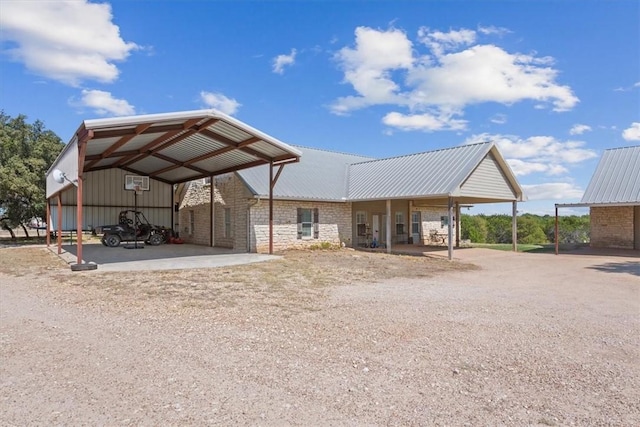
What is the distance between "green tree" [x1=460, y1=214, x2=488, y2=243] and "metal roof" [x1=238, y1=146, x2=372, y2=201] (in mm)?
10738

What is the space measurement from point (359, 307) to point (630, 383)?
4.06m

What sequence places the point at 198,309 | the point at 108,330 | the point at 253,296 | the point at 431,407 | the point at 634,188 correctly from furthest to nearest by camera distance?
the point at 634,188 < the point at 253,296 < the point at 198,309 < the point at 108,330 < the point at 431,407

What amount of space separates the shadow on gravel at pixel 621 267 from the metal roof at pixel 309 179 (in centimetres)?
1068

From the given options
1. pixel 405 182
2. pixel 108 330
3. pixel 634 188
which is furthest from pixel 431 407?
pixel 634 188

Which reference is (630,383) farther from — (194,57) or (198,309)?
(194,57)

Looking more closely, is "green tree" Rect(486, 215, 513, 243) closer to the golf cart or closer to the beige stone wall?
the beige stone wall

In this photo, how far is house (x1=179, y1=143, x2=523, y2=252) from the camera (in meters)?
17.9

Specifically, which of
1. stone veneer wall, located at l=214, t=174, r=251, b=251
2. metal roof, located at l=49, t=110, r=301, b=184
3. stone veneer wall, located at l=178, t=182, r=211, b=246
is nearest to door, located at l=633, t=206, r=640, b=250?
metal roof, located at l=49, t=110, r=301, b=184

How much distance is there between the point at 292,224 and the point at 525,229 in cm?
2085

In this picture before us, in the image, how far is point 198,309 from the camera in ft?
23.9

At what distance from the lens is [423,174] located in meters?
18.8

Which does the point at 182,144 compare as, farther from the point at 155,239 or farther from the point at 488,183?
the point at 488,183

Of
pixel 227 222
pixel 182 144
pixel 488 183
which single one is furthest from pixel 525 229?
pixel 182 144

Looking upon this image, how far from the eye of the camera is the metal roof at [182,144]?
1219 cm
